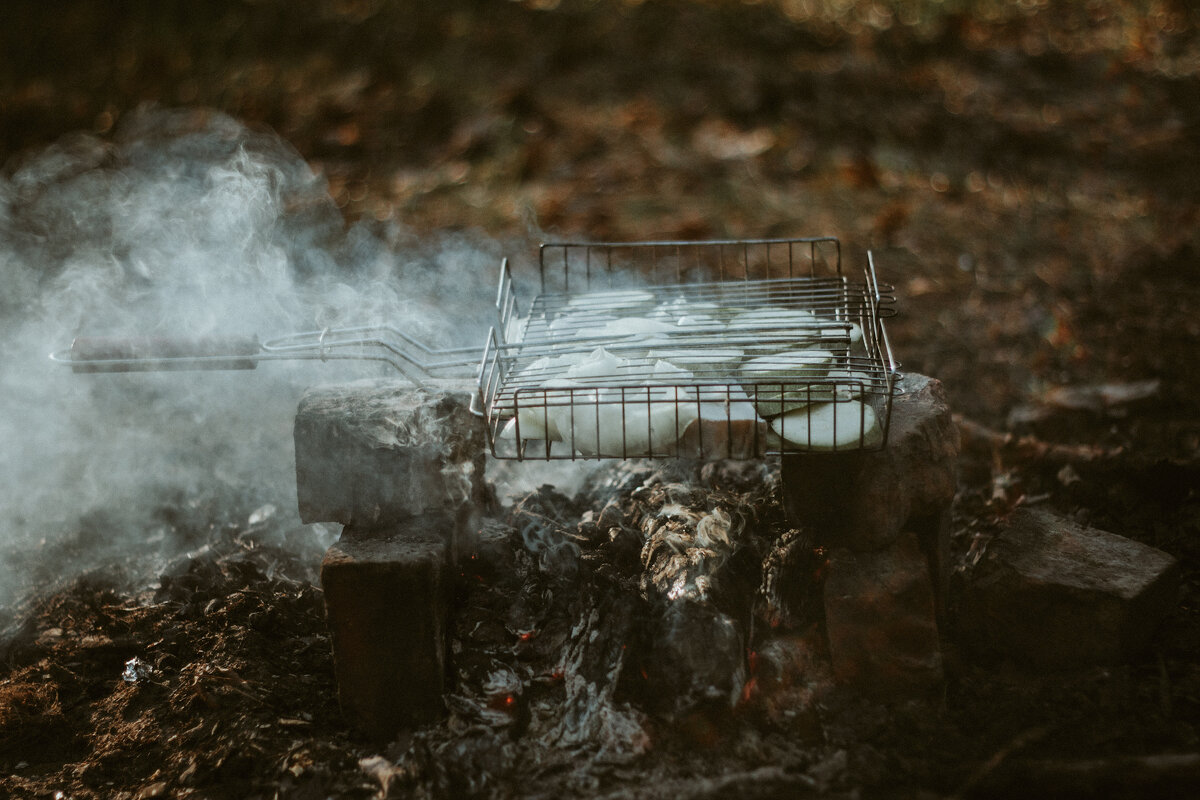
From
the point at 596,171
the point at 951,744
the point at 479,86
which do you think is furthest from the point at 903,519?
the point at 479,86

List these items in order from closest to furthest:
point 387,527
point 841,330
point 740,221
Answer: point 387,527
point 841,330
point 740,221

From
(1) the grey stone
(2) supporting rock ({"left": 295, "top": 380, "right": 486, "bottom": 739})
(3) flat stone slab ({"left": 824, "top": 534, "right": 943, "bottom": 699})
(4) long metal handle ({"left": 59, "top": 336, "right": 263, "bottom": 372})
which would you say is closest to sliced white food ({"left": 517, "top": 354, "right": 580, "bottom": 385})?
(2) supporting rock ({"left": 295, "top": 380, "right": 486, "bottom": 739})

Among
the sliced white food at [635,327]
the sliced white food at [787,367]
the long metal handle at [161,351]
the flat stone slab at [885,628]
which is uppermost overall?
the sliced white food at [635,327]

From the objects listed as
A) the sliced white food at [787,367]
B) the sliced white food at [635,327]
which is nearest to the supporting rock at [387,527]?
the sliced white food at [635,327]

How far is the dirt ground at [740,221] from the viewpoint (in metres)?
2.94

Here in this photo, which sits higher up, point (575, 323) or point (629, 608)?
point (575, 323)

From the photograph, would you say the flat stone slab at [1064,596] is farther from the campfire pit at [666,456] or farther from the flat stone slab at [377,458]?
the flat stone slab at [377,458]

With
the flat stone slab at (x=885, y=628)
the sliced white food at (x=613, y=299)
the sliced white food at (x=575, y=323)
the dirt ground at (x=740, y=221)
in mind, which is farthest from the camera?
the sliced white food at (x=613, y=299)

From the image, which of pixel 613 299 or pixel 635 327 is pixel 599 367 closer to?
pixel 635 327

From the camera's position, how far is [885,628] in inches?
120

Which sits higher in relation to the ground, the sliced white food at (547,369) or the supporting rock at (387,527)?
the sliced white food at (547,369)

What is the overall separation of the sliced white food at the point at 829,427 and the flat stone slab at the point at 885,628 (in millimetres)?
556

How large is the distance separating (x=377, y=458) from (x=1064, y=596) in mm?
2645

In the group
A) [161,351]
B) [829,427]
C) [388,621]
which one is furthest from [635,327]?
[161,351]
